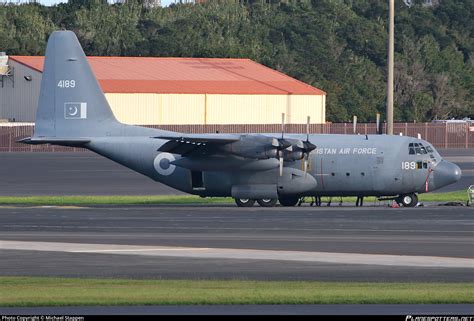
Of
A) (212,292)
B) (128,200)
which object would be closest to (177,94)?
(128,200)

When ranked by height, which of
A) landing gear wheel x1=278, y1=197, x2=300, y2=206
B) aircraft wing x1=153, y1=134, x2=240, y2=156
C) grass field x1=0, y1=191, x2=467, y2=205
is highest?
aircraft wing x1=153, y1=134, x2=240, y2=156

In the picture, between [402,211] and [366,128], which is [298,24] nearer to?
[366,128]

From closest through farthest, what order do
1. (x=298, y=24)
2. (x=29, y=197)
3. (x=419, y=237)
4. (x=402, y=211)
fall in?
(x=419, y=237), (x=402, y=211), (x=29, y=197), (x=298, y=24)

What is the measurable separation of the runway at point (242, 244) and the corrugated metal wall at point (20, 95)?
182 feet

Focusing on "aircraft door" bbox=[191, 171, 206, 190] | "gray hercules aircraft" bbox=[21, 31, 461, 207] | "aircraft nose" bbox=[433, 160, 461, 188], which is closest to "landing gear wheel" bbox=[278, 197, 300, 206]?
"gray hercules aircraft" bbox=[21, 31, 461, 207]

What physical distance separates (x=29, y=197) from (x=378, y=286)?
1203 inches

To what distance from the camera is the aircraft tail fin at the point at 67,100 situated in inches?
1705

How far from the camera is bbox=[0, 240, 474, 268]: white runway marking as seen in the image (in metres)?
23.6

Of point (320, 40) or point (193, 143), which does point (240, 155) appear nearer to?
point (193, 143)

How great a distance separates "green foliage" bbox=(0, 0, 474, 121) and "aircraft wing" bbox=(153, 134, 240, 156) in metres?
70.4

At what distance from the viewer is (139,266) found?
23.0 meters

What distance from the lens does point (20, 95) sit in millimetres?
95312

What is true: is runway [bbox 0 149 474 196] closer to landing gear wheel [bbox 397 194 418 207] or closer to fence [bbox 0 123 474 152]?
fence [bbox 0 123 474 152]

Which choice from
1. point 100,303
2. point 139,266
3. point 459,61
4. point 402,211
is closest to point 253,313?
point 100,303
